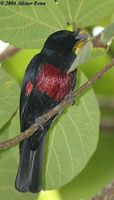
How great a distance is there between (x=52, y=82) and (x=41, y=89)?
7cm

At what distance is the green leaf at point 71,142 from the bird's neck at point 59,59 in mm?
251

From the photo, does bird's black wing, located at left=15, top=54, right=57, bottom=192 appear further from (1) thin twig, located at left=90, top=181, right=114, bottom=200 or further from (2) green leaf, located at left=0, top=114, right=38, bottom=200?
(1) thin twig, located at left=90, top=181, right=114, bottom=200

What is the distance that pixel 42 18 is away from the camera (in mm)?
2555

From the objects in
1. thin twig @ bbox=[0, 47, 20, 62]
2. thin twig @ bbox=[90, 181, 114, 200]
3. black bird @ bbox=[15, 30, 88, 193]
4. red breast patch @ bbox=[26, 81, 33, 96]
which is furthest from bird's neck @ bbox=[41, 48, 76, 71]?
thin twig @ bbox=[90, 181, 114, 200]

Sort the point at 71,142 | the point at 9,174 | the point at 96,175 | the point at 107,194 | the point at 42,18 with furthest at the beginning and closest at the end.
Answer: the point at 96,175, the point at 9,174, the point at 71,142, the point at 42,18, the point at 107,194

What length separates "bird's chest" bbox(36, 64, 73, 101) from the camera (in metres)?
2.85

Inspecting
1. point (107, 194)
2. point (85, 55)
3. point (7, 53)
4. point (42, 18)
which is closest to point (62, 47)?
point (42, 18)

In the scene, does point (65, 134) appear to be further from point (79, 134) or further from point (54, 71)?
point (54, 71)

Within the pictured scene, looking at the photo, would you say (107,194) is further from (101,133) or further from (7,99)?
(101,133)

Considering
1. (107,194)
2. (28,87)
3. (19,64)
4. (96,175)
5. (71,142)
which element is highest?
(28,87)

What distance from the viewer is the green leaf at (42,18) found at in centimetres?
251

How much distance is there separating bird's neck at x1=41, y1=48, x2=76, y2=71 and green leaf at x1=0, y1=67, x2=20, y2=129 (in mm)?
A: 338

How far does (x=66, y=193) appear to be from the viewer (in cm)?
369

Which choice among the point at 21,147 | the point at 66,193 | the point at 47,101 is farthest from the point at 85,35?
the point at 66,193
